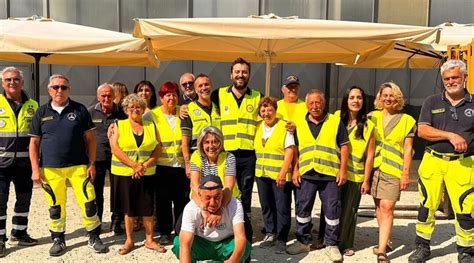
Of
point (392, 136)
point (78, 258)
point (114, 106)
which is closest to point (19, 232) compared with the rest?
point (78, 258)

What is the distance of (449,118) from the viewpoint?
4316mm

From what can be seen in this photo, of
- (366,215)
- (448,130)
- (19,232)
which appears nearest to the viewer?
(448,130)

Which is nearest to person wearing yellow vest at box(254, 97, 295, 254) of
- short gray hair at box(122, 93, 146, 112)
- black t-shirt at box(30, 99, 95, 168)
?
short gray hair at box(122, 93, 146, 112)

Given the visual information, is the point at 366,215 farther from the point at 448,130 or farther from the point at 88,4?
the point at 88,4

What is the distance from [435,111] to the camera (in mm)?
4398

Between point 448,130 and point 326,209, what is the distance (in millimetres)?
1351

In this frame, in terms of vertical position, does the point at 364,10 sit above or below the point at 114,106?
above

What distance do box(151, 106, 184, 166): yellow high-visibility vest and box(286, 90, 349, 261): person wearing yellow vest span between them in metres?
1.21

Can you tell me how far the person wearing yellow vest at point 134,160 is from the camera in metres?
4.66

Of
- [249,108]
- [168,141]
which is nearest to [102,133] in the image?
[168,141]

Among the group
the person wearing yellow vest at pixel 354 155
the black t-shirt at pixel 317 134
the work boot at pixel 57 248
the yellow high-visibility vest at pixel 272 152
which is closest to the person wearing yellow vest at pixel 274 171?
the yellow high-visibility vest at pixel 272 152

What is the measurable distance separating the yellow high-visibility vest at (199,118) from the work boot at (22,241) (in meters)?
2.07

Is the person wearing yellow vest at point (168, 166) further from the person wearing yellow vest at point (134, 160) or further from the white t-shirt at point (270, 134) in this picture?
the white t-shirt at point (270, 134)

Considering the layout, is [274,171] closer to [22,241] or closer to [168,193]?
[168,193]
